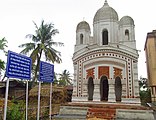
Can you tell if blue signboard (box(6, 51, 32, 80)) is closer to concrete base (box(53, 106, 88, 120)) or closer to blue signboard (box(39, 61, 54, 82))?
blue signboard (box(39, 61, 54, 82))

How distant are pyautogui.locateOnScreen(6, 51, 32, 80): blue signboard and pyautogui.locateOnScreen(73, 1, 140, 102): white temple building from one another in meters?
10.3

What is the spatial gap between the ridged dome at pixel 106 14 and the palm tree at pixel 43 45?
570cm

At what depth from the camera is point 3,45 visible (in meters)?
24.7

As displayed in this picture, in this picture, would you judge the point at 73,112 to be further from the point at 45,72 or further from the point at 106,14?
the point at 106,14

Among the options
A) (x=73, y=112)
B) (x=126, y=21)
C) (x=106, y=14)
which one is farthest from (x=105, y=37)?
(x=73, y=112)

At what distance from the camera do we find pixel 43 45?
2034 cm

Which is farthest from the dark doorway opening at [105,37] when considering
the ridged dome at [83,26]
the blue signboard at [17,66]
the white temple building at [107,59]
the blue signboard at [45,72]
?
the blue signboard at [17,66]

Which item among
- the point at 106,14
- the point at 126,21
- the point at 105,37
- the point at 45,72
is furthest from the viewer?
the point at 105,37

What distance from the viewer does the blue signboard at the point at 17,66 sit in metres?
5.61

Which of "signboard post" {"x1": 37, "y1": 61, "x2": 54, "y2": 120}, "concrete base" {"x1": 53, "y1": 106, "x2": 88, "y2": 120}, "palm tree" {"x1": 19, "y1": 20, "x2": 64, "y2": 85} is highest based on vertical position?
"palm tree" {"x1": 19, "y1": 20, "x2": 64, "y2": 85}

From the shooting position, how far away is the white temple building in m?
15.8

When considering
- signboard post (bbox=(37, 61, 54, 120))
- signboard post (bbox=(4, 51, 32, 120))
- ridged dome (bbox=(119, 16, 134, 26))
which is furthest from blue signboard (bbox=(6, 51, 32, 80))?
ridged dome (bbox=(119, 16, 134, 26))

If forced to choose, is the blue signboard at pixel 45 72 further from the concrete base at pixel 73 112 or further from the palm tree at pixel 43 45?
the palm tree at pixel 43 45

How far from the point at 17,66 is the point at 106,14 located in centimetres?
1496
